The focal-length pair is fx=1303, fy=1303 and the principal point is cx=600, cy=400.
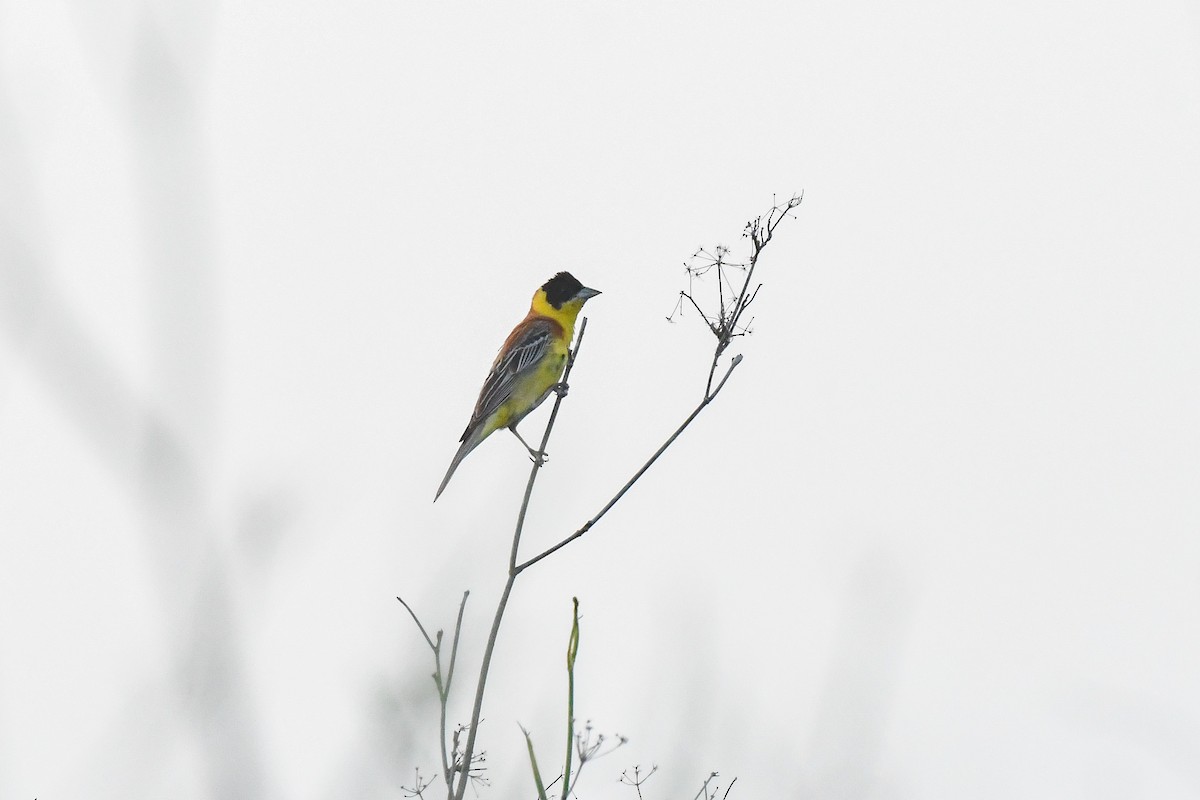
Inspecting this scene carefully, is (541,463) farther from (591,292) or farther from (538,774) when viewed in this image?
(591,292)

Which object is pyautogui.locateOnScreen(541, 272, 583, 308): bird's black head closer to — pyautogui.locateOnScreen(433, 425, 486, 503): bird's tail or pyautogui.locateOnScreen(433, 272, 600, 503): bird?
pyautogui.locateOnScreen(433, 272, 600, 503): bird

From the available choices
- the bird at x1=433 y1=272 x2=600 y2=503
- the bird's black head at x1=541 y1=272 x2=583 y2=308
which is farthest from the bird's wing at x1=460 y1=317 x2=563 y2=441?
the bird's black head at x1=541 y1=272 x2=583 y2=308

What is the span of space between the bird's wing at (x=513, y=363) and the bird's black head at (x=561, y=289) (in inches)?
8.4

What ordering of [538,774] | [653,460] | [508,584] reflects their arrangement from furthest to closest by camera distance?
1. [653,460]
2. [508,584]
3. [538,774]

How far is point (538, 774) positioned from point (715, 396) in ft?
4.73

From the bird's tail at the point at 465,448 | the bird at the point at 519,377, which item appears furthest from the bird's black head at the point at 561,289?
the bird's tail at the point at 465,448

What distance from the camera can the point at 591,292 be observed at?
29.4 feet

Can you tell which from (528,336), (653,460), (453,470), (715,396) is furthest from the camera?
(528,336)

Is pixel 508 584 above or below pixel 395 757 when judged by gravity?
above

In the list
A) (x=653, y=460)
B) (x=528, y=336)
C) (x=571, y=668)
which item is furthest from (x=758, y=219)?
(x=528, y=336)

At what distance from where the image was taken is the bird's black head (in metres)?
9.02

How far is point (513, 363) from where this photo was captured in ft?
27.7

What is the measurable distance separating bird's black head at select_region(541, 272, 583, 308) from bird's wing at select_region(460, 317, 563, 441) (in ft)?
0.70

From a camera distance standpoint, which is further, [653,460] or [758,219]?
[758,219]
